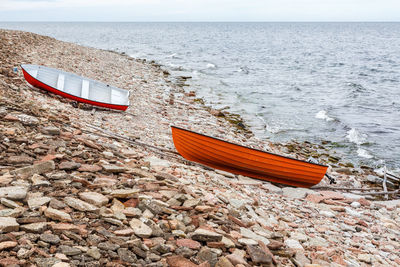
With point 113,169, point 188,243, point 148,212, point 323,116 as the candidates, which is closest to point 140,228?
point 148,212

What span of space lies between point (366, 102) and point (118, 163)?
25.7 metres

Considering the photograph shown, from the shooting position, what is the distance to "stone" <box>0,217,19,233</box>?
3.84m

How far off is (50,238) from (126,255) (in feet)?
3.12

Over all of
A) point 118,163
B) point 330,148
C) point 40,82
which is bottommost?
point 330,148

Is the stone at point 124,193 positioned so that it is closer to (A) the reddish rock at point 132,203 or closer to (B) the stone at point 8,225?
(A) the reddish rock at point 132,203

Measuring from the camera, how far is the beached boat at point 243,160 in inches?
403

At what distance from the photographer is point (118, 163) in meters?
7.02

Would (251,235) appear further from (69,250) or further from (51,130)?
(51,130)

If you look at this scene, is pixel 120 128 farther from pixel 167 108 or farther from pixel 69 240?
pixel 69 240

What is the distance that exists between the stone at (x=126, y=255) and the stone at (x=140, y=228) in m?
0.40

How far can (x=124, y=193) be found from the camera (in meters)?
5.41

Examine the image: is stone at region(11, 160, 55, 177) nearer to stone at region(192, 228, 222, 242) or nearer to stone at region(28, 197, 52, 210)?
stone at region(28, 197, 52, 210)

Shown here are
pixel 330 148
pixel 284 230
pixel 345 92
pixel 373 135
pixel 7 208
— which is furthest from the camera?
pixel 345 92

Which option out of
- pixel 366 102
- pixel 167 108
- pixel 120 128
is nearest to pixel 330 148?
pixel 167 108
